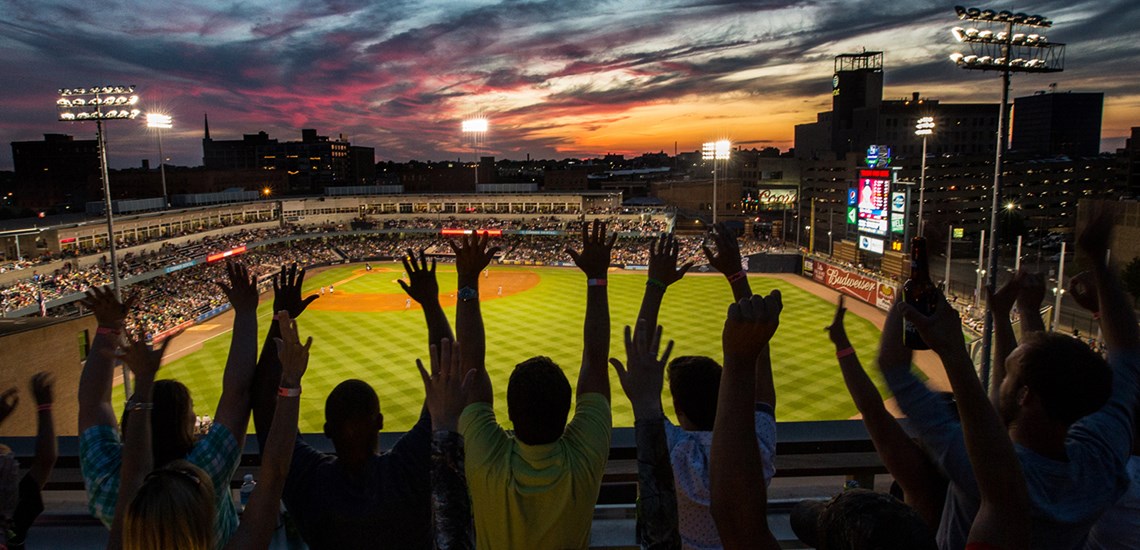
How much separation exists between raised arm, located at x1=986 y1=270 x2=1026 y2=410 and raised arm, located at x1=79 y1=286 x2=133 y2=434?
4398 millimetres

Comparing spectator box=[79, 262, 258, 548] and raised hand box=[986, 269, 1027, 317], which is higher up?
raised hand box=[986, 269, 1027, 317]

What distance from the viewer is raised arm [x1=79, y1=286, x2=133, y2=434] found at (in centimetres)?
313

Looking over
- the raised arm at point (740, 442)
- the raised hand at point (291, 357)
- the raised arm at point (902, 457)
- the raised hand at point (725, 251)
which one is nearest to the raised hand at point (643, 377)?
the raised arm at point (740, 442)

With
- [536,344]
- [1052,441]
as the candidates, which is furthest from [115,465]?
[536,344]

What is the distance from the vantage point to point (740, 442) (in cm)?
196

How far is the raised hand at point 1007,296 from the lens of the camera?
3.36 metres

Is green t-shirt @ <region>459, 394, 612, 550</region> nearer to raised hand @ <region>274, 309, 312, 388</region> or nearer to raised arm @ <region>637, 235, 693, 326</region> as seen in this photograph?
raised hand @ <region>274, 309, 312, 388</region>

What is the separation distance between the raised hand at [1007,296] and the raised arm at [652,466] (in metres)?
1.97

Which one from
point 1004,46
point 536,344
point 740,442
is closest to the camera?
point 740,442

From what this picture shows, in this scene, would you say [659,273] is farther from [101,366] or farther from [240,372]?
[101,366]

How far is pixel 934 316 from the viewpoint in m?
2.12

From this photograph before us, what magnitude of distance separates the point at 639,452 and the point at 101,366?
2804 mm

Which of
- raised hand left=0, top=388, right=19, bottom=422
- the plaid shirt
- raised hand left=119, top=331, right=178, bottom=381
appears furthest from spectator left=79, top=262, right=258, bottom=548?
raised hand left=0, top=388, right=19, bottom=422

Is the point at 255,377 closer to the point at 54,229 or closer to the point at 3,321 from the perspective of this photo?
the point at 3,321
